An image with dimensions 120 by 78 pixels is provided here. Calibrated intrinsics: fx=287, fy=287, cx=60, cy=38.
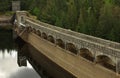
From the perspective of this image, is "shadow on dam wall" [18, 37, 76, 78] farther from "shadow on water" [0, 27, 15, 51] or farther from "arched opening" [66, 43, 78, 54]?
"shadow on water" [0, 27, 15, 51]

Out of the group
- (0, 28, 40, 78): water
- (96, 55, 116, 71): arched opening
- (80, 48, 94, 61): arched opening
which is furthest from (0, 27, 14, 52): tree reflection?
(96, 55, 116, 71): arched opening

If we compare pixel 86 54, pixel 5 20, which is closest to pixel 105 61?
pixel 86 54

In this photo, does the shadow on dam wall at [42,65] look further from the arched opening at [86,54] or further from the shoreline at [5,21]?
the shoreline at [5,21]

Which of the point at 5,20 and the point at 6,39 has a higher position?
the point at 5,20

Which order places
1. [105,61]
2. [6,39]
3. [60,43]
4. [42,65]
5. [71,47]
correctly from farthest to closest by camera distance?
[6,39] < [42,65] < [60,43] < [71,47] < [105,61]

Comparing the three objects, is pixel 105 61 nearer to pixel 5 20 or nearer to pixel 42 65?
pixel 42 65

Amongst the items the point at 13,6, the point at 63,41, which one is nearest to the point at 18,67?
the point at 63,41

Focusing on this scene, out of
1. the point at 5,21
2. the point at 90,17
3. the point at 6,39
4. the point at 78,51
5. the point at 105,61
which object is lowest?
the point at 6,39

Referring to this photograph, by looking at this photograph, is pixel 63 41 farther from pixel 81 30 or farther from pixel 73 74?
pixel 81 30
